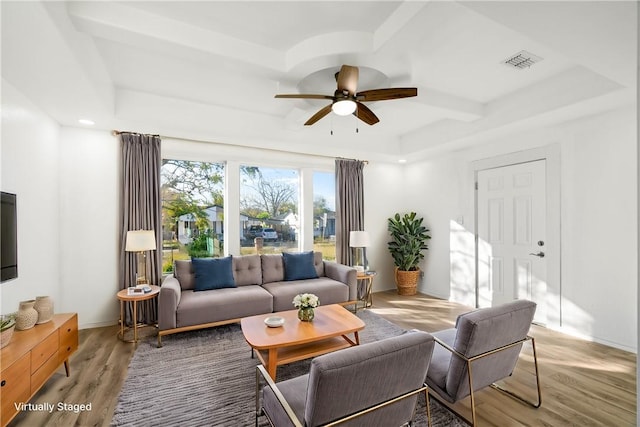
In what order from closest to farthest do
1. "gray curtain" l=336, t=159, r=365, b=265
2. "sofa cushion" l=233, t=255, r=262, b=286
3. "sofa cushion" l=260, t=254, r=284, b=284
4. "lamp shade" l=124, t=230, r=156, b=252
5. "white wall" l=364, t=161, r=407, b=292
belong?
"lamp shade" l=124, t=230, r=156, b=252, "sofa cushion" l=233, t=255, r=262, b=286, "sofa cushion" l=260, t=254, r=284, b=284, "gray curtain" l=336, t=159, r=365, b=265, "white wall" l=364, t=161, r=407, b=292

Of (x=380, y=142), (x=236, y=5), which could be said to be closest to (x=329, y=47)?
(x=236, y=5)

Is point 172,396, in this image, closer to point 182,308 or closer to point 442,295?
point 182,308

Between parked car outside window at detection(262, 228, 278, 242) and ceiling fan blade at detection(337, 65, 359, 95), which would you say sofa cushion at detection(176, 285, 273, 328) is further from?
ceiling fan blade at detection(337, 65, 359, 95)

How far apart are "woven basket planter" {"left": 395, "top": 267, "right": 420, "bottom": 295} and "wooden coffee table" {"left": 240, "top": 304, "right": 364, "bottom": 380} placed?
2.60 metres

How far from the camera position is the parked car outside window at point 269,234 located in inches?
197

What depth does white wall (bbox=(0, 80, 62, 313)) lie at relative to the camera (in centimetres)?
256

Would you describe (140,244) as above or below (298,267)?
above

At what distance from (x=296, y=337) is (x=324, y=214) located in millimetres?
3132

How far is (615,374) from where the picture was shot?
105 inches

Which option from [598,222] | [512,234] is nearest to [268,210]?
[512,234]

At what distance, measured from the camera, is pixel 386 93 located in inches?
100

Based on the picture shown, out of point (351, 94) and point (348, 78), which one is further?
point (351, 94)

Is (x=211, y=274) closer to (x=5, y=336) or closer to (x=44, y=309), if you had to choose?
(x=44, y=309)

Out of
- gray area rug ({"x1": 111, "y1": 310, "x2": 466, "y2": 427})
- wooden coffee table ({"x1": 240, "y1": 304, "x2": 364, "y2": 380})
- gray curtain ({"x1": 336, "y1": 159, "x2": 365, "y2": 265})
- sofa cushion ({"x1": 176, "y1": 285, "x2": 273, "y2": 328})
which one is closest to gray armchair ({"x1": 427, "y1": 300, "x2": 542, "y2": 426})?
gray area rug ({"x1": 111, "y1": 310, "x2": 466, "y2": 427})
